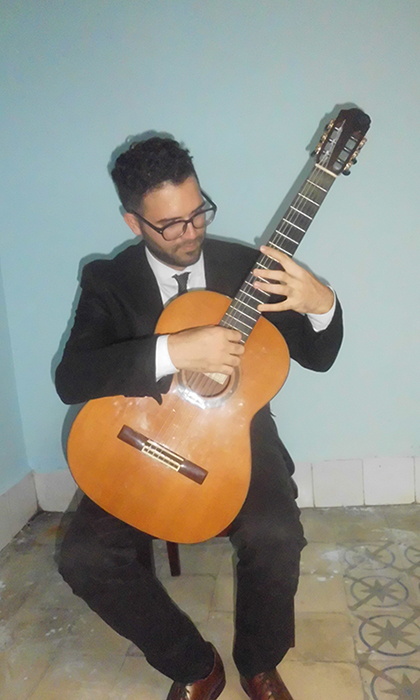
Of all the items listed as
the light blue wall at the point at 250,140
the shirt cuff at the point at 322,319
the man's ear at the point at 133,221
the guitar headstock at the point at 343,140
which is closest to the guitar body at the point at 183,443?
the shirt cuff at the point at 322,319

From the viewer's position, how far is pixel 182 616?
1372 mm

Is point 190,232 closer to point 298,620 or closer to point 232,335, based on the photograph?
point 232,335

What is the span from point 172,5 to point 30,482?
2.06 m

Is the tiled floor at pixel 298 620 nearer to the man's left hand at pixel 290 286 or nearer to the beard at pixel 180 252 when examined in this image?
the man's left hand at pixel 290 286

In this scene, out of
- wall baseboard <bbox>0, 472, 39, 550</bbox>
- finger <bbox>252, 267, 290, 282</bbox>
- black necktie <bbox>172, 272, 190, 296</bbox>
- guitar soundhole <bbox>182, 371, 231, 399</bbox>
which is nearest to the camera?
finger <bbox>252, 267, 290, 282</bbox>

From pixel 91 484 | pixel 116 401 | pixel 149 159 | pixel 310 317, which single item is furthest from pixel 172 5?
pixel 91 484

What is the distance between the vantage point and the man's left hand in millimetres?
1278

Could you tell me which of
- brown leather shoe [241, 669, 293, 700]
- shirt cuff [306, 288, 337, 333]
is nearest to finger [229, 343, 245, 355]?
shirt cuff [306, 288, 337, 333]

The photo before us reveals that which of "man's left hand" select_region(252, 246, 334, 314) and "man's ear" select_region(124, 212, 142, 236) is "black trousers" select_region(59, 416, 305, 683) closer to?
"man's left hand" select_region(252, 246, 334, 314)

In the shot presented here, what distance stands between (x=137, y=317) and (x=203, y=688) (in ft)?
3.38

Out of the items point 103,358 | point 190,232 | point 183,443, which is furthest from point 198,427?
point 190,232

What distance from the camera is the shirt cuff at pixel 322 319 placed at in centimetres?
142

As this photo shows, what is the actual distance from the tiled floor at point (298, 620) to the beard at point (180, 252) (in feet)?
3.79

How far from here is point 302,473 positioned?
2.27 meters
